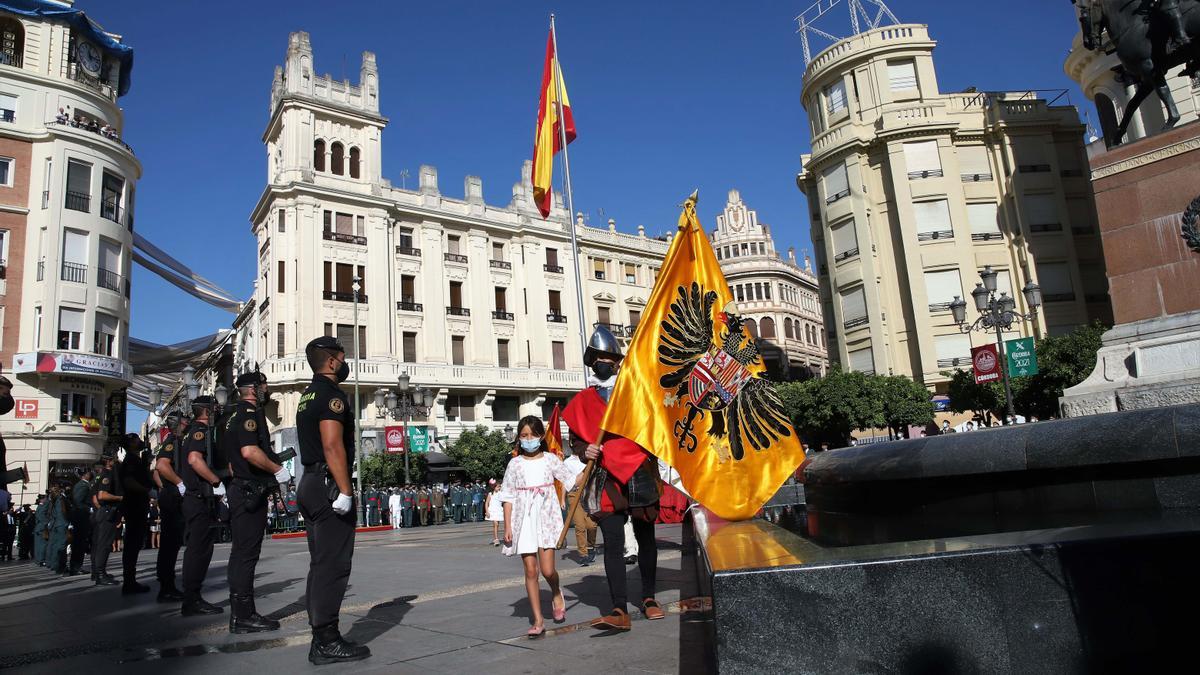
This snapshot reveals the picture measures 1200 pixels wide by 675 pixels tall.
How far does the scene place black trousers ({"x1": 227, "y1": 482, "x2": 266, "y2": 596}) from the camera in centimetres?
554

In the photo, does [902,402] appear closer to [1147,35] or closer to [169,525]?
[1147,35]

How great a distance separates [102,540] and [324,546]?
7274mm

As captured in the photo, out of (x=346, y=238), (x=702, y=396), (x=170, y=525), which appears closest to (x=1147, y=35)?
(x=702, y=396)

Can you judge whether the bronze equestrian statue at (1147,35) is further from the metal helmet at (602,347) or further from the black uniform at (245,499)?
the black uniform at (245,499)

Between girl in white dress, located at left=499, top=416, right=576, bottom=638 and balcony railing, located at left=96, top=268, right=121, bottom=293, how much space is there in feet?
108

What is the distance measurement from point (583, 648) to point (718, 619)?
162cm

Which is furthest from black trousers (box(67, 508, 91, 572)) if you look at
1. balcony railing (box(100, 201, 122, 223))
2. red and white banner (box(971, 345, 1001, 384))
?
balcony railing (box(100, 201, 122, 223))

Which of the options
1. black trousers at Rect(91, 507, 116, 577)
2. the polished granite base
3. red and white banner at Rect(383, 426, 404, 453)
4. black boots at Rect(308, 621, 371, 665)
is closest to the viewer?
the polished granite base

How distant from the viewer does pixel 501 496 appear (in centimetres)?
541

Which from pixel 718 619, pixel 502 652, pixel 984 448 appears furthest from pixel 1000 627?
pixel 502 652

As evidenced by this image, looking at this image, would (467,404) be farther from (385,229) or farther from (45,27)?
(45,27)

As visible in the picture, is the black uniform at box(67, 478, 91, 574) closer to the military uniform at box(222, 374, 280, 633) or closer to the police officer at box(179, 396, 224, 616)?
the police officer at box(179, 396, 224, 616)

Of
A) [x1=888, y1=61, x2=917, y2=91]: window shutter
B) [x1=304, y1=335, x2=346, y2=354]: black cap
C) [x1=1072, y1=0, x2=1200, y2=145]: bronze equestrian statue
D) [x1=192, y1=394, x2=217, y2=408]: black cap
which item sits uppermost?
[x1=888, y1=61, x2=917, y2=91]: window shutter

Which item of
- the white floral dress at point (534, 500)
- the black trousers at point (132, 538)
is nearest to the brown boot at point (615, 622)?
the white floral dress at point (534, 500)
